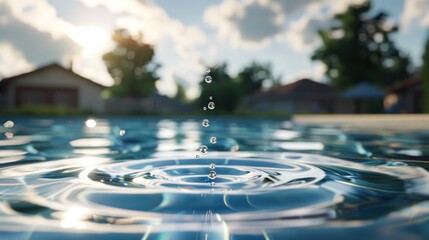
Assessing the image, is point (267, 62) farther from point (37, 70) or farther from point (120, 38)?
point (37, 70)

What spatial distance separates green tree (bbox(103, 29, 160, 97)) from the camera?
32.8 m

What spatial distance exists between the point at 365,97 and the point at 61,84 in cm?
2185

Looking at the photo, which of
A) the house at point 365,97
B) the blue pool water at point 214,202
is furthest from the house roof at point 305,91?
the blue pool water at point 214,202

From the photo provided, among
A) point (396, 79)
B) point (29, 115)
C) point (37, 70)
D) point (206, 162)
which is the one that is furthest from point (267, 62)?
point (206, 162)

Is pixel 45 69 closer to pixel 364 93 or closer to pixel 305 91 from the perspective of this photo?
pixel 305 91

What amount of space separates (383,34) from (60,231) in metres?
43.1

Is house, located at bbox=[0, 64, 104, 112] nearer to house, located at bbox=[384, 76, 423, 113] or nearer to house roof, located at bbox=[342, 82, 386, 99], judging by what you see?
house roof, located at bbox=[342, 82, 386, 99]

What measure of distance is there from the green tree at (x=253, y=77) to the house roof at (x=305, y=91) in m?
13.6

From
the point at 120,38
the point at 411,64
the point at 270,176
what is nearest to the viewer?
the point at 270,176

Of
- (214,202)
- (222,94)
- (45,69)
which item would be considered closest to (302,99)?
(222,94)

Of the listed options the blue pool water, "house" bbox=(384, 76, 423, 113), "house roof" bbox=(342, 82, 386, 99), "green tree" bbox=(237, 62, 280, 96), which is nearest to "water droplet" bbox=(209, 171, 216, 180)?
the blue pool water

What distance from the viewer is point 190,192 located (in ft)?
7.75

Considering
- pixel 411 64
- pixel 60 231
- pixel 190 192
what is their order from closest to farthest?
1. pixel 60 231
2. pixel 190 192
3. pixel 411 64

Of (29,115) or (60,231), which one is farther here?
(29,115)
